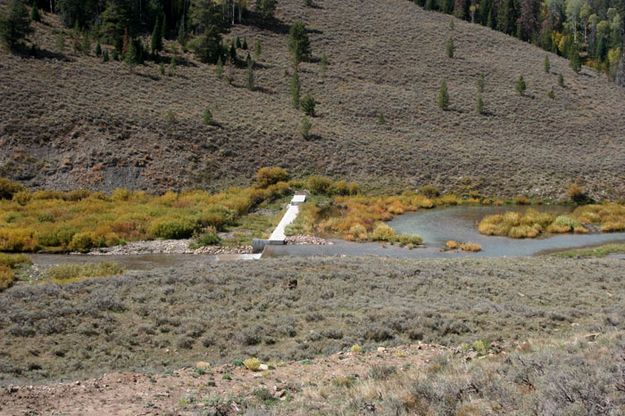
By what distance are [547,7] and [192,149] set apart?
4602 inches

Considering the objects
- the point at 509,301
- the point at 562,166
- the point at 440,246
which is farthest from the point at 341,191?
the point at 509,301

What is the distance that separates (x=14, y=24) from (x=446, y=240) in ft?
170

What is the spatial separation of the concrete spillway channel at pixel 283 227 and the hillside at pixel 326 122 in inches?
288

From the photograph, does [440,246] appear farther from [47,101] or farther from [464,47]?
[464,47]

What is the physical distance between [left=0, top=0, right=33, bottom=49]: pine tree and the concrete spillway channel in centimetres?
3834

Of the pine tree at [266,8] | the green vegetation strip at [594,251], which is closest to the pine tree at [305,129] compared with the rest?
the green vegetation strip at [594,251]

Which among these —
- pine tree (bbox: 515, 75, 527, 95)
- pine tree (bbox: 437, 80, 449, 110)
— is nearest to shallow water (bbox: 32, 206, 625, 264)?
pine tree (bbox: 437, 80, 449, 110)

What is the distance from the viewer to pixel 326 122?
2258 inches

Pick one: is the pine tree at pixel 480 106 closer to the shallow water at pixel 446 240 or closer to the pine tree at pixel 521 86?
the pine tree at pixel 521 86

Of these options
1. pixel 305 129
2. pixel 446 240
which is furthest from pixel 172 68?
pixel 446 240

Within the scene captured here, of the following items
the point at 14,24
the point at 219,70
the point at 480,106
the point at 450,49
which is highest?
the point at 450,49

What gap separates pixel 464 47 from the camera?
279ft

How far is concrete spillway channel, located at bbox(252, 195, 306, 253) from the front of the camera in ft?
91.5

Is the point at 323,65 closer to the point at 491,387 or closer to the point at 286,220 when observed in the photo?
the point at 286,220
